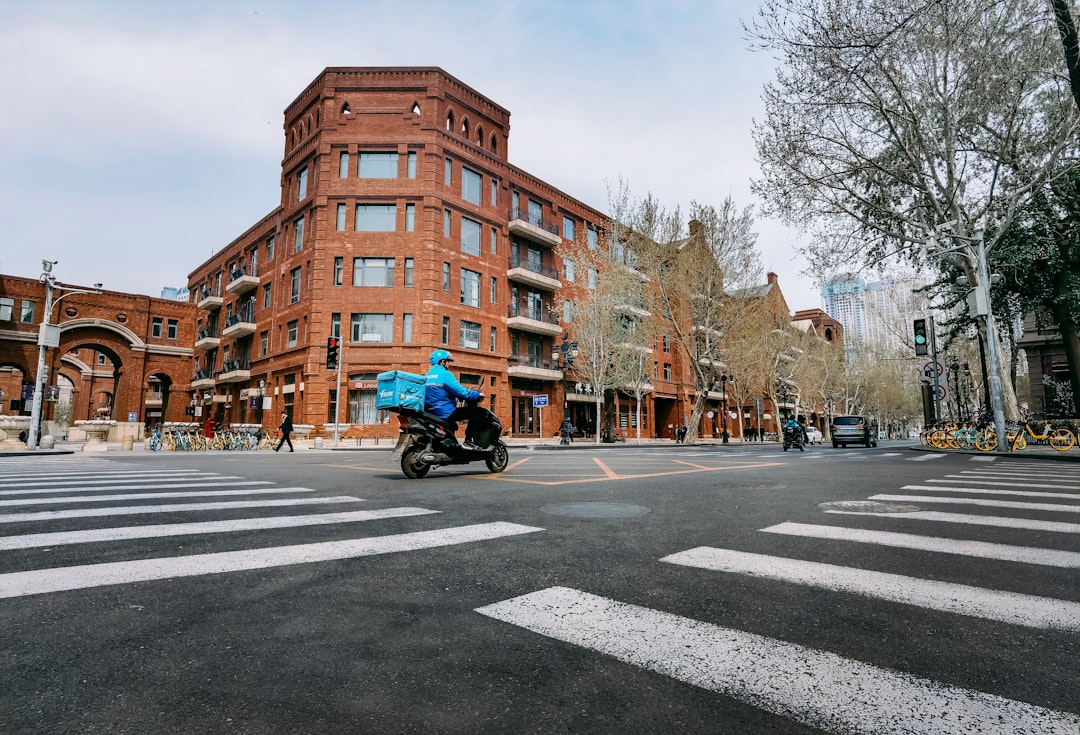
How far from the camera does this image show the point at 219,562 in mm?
3211

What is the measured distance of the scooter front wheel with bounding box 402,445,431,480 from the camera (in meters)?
8.27

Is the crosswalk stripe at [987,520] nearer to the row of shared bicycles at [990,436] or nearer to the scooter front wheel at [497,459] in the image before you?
the scooter front wheel at [497,459]

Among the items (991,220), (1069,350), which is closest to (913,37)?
(991,220)

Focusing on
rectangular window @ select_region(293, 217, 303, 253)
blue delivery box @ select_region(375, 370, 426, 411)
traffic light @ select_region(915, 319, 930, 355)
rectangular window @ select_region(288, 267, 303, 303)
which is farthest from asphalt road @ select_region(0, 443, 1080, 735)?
rectangular window @ select_region(293, 217, 303, 253)

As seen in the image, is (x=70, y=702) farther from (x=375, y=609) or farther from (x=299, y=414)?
(x=299, y=414)

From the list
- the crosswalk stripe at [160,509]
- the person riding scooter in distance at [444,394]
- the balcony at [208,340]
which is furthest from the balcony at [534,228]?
the crosswalk stripe at [160,509]

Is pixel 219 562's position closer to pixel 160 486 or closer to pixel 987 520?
pixel 160 486

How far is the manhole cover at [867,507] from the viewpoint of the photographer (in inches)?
208

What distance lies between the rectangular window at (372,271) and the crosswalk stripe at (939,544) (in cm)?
2924

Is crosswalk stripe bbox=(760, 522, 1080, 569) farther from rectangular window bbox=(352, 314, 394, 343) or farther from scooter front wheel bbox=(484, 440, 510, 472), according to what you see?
rectangular window bbox=(352, 314, 394, 343)

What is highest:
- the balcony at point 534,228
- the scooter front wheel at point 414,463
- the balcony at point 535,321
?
the balcony at point 534,228

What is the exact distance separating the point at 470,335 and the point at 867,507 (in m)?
28.7

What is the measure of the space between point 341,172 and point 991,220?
3130cm

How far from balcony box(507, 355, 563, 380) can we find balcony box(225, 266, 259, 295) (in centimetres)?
1921
